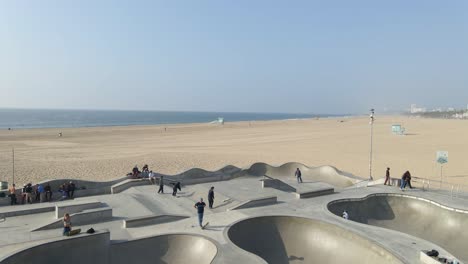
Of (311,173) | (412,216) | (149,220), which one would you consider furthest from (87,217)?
(311,173)

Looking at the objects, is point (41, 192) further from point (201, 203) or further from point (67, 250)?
point (201, 203)

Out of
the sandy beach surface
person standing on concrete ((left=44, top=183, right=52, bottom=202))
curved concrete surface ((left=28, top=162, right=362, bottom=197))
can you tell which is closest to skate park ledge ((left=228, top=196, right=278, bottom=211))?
curved concrete surface ((left=28, top=162, right=362, bottom=197))

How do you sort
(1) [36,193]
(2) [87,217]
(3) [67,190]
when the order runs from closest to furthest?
(2) [87,217]
(1) [36,193]
(3) [67,190]

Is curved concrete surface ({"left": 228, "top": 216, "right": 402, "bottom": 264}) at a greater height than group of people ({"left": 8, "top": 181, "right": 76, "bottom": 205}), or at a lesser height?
lesser

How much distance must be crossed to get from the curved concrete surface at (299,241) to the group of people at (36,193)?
953 cm

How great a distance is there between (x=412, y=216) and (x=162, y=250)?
12.8 meters

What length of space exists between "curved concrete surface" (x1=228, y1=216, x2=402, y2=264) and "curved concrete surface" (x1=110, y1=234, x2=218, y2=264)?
1301 mm

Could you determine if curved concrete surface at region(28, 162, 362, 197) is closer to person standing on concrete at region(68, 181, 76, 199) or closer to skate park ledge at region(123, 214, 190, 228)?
person standing on concrete at region(68, 181, 76, 199)

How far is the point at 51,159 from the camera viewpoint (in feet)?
112

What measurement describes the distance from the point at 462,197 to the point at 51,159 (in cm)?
3535

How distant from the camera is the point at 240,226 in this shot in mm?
13055

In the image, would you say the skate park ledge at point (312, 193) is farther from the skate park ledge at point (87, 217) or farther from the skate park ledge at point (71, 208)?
the skate park ledge at point (71, 208)

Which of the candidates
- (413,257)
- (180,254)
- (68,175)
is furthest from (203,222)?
(68,175)

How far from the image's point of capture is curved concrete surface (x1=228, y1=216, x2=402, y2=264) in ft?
38.7
